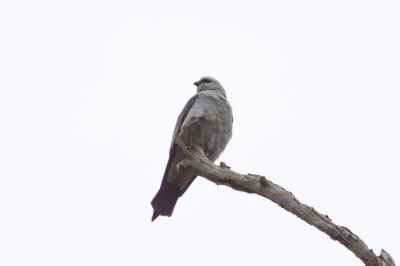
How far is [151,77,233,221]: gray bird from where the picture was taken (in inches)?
298

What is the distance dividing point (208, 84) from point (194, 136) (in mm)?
1903

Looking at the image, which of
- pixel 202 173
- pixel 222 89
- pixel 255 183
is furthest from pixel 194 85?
pixel 255 183

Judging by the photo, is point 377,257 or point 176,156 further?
point 176,156

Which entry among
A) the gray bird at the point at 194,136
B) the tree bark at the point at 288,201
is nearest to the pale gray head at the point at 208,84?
the gray bird at the point at 194,136

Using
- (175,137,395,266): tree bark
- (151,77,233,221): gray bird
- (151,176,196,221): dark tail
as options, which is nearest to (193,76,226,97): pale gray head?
(151,77,233,221): gray bird

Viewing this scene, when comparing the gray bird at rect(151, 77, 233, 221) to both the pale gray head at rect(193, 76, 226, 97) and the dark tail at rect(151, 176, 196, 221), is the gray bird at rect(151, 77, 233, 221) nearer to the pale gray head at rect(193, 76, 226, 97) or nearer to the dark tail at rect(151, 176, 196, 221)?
the dark tail at rect(151, 176, 196, 221)

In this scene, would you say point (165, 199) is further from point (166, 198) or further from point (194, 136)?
point (194, 136)

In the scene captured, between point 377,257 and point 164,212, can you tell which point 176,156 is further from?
point 377,257

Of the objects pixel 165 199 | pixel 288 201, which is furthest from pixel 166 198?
pixel 288 201

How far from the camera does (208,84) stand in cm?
934

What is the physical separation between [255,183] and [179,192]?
3026mm

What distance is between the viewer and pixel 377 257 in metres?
4.02

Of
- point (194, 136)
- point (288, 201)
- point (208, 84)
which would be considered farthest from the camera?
point (208, 84)

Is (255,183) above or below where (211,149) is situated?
below
